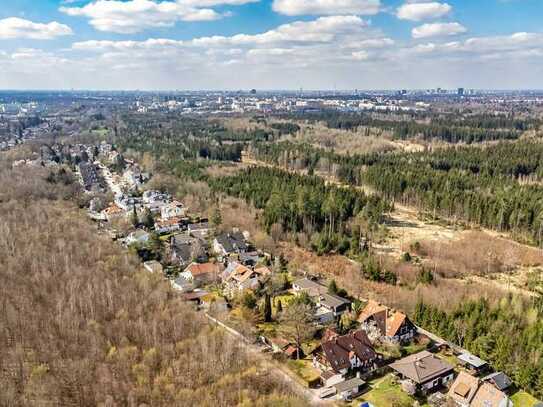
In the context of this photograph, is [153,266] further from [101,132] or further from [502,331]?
[101,132]

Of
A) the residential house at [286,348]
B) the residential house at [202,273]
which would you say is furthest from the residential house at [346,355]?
the residential house at [202,273]

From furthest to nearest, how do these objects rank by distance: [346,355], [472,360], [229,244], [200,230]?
1. [200,230]
2. [229,244]
3. [346,355]
4. [472,360]

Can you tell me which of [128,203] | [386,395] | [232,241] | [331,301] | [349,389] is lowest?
[386,395]

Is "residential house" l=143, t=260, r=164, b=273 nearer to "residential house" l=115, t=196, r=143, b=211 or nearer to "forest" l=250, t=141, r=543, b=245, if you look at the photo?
"residential house" l=115, t=196, r=143, b=211

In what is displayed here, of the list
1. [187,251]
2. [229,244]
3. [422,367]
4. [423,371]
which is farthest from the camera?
[229,244]

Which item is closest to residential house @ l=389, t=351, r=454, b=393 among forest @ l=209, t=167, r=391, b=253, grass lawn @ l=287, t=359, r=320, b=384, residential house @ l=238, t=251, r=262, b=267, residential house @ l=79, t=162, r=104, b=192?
grass lawn @ l=287, t=359, r=320, b=384

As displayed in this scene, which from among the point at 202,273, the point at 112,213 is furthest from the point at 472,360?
the point at 112,213

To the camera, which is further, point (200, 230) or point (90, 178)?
point (90, 178)
